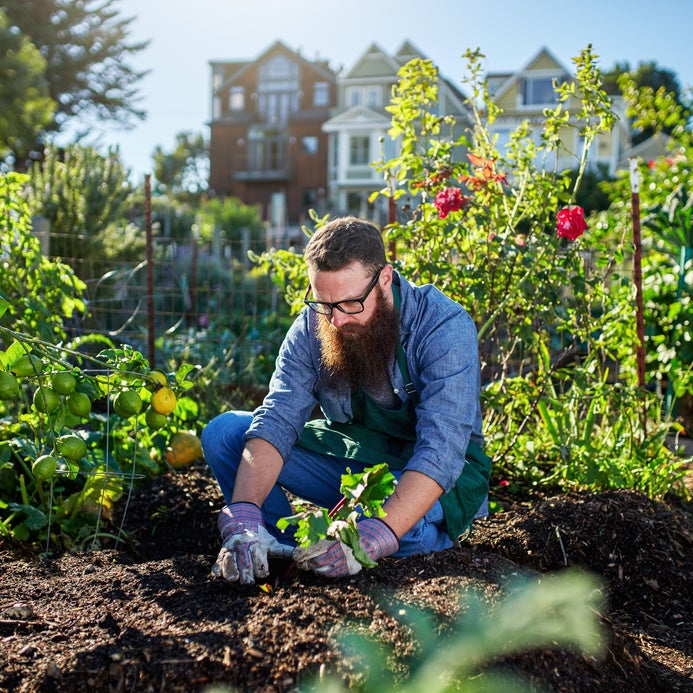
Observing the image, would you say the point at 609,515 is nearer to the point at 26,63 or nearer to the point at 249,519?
the point at 249,519

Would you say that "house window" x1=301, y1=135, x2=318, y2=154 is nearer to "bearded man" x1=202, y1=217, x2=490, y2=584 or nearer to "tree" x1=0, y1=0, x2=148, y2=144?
"tree" x1=0, y1=0, x2=148, y2=144

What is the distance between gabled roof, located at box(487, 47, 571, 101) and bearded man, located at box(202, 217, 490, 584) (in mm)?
25426

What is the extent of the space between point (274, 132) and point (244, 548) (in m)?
31.9

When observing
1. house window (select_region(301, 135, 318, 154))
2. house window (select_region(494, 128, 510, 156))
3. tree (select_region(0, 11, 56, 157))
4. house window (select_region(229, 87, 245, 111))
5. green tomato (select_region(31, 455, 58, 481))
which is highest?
house window (select_region(229, 87, 245, 111))

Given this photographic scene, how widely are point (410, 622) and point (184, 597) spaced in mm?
616

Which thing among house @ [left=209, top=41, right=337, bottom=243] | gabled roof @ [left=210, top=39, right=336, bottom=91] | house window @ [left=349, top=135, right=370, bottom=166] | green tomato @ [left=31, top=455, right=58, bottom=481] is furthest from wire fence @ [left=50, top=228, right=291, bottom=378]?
gabled roof @ [left=210, top=39, right=336, bottom=91]

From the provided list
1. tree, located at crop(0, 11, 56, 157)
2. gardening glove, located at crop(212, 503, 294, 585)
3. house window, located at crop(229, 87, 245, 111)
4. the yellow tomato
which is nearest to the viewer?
gardening glove, located at crop(212, 503, 294, 585)

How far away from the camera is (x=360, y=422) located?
2678 mm

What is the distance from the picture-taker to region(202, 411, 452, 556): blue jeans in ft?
8.65

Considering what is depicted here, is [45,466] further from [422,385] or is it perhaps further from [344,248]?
[422,385]

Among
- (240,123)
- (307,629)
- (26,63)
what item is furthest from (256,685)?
(240,123)

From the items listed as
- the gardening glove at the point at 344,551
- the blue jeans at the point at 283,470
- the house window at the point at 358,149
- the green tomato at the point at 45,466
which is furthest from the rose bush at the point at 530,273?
the house window at the point at 358,149

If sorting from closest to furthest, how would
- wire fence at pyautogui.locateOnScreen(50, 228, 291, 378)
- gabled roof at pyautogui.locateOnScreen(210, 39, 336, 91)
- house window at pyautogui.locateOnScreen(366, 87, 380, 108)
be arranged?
wire fence at pyautogui.locateOnScreen(50, 228, 291, 378), house window at pyautogui.locateOnScreen(366, 87, 380, 108), gabled roof at pyautogui.locateOnScreen(210, 39, 336, 91)

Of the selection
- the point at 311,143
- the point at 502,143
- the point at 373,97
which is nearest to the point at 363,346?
the point at 502,143
